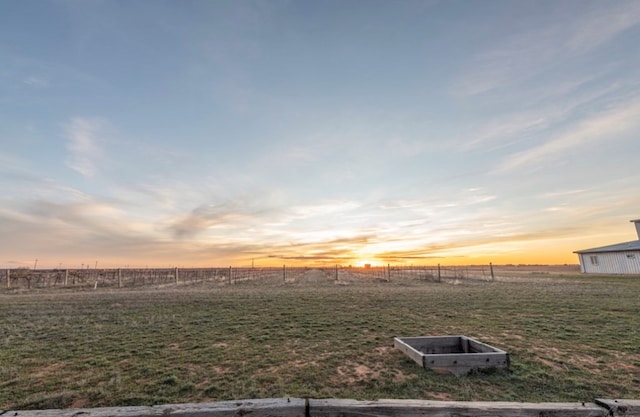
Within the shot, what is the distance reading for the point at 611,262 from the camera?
1289 inches

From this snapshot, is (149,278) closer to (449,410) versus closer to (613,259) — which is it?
(449,410)

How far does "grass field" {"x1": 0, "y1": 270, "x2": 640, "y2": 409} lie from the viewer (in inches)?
175

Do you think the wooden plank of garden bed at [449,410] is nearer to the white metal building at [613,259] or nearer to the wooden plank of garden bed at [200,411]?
the wooden plank of garden bed at [200,411]

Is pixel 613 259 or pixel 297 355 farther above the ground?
pixel 613 259

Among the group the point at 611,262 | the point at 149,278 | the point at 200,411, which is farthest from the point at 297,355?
A: the point at 149,278

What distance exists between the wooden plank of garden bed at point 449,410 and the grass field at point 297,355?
1.60 metres

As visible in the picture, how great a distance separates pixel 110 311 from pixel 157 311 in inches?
76.3

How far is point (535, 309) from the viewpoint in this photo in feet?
38.9

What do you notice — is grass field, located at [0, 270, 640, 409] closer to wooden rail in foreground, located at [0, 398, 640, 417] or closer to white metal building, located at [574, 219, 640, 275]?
wooden rail in foreground, located at [0, 398, 640, 417]

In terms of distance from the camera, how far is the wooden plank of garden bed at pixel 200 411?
259 centimetres

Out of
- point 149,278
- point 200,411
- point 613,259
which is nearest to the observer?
point 200,411

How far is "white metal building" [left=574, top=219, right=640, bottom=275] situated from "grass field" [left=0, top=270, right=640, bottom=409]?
26.7 metres

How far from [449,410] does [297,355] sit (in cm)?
412

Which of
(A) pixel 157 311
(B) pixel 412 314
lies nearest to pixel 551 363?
(B) pixel 412 314
